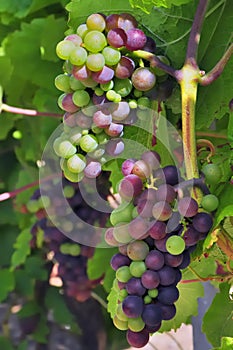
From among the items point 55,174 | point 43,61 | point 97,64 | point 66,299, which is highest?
point 97,64

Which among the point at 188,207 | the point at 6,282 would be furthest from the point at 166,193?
the point at 6,282

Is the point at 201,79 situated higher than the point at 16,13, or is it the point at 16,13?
the point at 201,79

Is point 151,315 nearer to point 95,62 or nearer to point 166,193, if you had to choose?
point 166,193

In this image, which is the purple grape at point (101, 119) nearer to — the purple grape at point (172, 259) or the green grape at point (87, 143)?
the green grape at point (87, 143)

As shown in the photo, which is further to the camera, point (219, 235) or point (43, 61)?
point (43, 61)

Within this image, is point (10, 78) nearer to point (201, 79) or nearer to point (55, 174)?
point (55, 174)

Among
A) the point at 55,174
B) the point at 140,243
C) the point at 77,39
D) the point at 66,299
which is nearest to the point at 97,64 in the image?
the point at 77,39

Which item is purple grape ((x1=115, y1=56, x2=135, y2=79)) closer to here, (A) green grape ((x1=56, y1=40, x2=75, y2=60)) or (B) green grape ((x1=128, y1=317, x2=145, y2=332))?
(A) green grape ((x1=56, y1=40, x2=75, y2=60))
